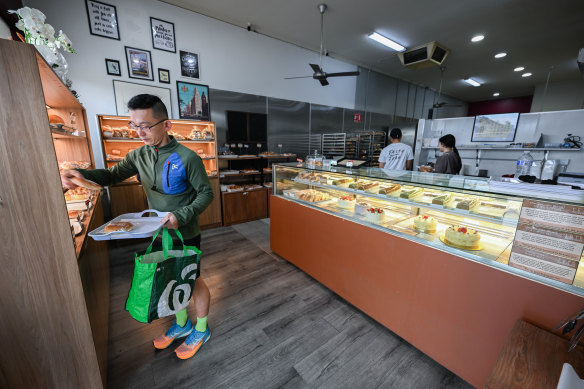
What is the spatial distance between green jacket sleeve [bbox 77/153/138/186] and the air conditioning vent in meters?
6.59

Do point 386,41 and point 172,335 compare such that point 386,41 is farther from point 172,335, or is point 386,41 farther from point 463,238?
point 172,335

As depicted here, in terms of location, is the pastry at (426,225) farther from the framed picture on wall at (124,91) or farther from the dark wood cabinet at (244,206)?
the framed picture on wall at (124,91)

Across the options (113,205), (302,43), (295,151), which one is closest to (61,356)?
(113,205)

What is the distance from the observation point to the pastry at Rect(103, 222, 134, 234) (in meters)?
1.30

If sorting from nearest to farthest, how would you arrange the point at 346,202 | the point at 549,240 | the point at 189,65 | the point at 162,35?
the point at 549,240 → the point at 346,202 → the point at 162,35 → the point at 189,65

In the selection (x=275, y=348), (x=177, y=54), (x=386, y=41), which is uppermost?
(x=386, y=41)

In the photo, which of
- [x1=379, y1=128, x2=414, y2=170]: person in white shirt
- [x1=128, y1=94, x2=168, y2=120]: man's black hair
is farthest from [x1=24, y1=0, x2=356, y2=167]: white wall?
[x1=128, y1=94, x2=168, y2=120]: man's black hair

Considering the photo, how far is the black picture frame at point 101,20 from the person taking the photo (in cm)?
351

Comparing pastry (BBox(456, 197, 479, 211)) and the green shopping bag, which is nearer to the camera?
the green shopping bag

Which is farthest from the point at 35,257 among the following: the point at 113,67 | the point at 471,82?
the point at 471,82

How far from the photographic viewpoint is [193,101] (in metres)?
4.57

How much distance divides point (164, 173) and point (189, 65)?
3926 mm

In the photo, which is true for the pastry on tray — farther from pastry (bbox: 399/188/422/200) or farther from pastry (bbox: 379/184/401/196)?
pastry (bbox: 379/184/401/196)

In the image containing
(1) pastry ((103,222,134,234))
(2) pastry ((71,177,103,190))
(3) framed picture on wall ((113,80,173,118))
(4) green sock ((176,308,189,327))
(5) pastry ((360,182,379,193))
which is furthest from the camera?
(3) framed picture on wall ((113,80,173,118))
